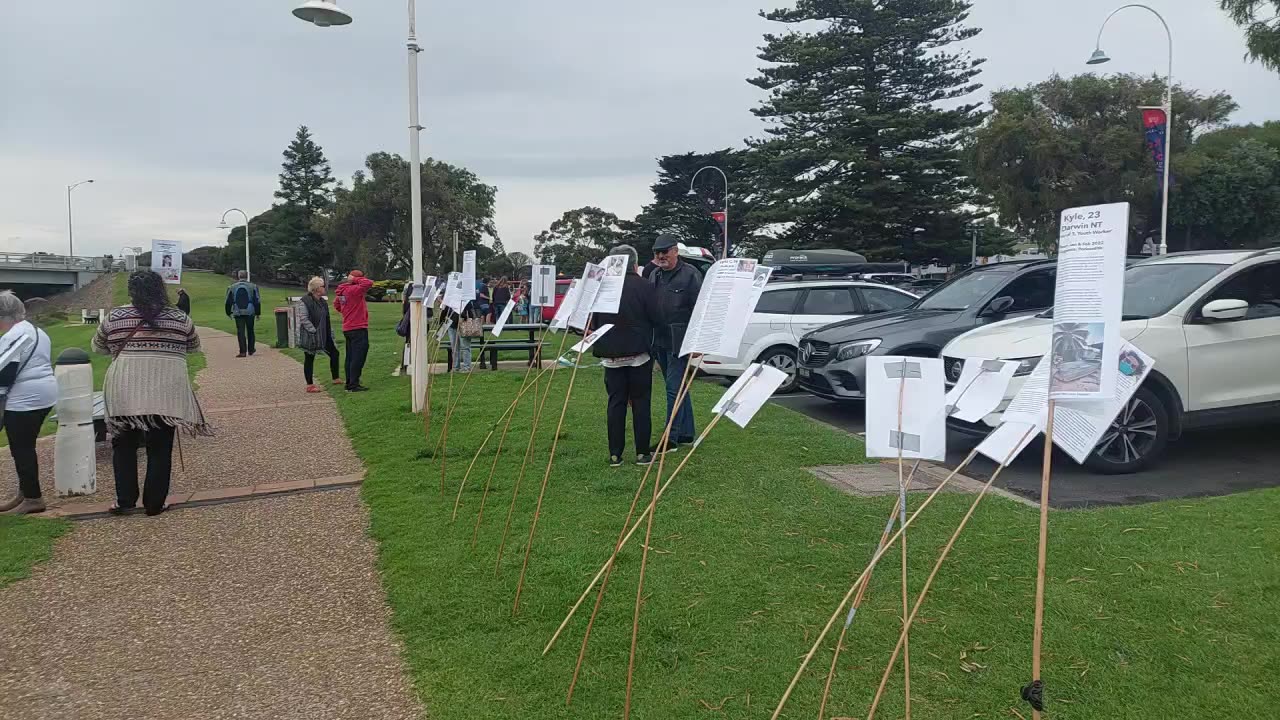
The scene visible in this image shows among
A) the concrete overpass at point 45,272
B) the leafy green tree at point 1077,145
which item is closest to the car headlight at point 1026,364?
the leafy green tree at point 1077,145

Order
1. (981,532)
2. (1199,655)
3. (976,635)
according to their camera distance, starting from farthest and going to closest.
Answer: (981,532) → (976,635) → (1199,655)

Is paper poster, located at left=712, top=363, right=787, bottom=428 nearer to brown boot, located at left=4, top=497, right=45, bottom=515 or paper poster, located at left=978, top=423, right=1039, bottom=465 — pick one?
paper poster, located at left=978, top=423, right=1039, bottom=465

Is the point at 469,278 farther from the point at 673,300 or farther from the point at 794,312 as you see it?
the point at 794,312

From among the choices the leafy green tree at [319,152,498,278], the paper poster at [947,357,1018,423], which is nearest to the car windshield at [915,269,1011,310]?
the paper poster at [947,357,1018,423]

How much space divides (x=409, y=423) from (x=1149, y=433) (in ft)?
23.3

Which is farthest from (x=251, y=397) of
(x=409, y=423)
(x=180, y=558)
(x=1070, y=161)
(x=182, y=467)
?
(x=1070, y=161)

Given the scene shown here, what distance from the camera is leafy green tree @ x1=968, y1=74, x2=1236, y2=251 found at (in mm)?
34594

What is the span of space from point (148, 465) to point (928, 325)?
291 inches

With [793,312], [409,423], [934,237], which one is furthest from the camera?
[934,237]

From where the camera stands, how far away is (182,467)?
730 centimetres

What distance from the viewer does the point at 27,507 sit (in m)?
6.24

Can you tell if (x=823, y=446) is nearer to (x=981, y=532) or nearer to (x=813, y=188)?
(x=981, y=532)

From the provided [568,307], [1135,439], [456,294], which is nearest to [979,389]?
[568,307]

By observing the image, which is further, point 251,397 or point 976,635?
point 251,397
